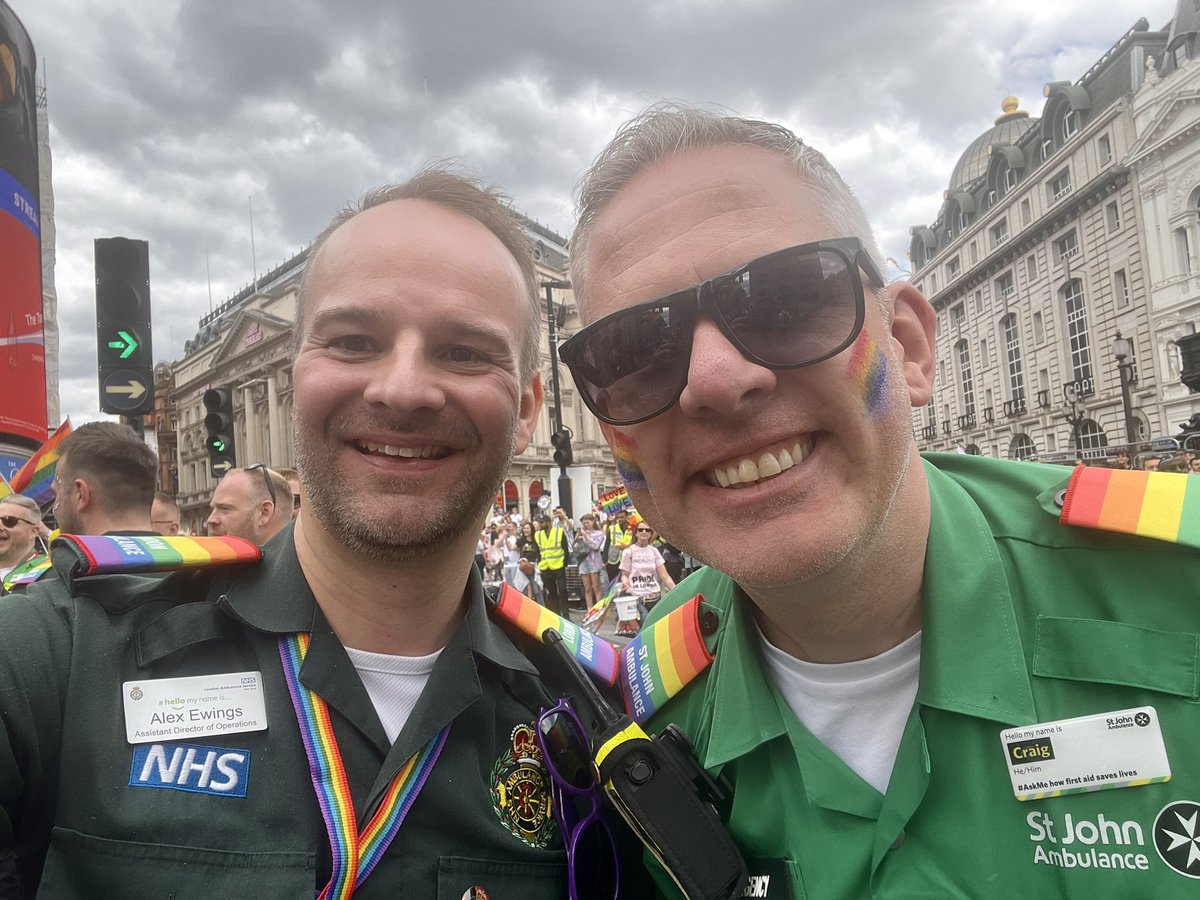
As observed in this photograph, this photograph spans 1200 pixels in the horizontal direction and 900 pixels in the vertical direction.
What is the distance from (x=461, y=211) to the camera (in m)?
2.25

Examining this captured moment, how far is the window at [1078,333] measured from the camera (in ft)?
137

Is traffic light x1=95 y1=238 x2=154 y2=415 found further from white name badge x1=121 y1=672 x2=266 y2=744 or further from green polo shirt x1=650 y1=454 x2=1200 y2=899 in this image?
green polo shirt x1=650 y1=454 x2=1200 y2=899

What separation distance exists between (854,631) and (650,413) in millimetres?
654

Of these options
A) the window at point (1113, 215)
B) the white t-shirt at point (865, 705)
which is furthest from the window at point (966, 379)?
the white t-shirt at point (865, 705)

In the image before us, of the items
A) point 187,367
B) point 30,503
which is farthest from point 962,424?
point 187,367

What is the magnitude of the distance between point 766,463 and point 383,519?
0.93 metres

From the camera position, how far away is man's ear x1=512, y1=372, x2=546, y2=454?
7.73 feet

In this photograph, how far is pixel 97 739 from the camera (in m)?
1.51

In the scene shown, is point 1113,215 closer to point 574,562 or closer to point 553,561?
point 574,562

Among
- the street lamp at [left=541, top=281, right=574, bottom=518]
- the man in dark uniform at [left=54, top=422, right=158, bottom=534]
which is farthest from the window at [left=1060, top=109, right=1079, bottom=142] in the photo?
the man in dark uniform at [left=54, top=422, right=158, bottom=534]

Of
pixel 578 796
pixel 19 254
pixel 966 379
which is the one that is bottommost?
pixel 578 796

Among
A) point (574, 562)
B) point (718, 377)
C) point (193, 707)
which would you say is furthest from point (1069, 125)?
point (193, 707)

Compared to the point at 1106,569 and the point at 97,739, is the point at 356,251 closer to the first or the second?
the point at 97,739

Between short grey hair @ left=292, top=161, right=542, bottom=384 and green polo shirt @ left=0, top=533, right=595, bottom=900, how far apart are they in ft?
2.69
